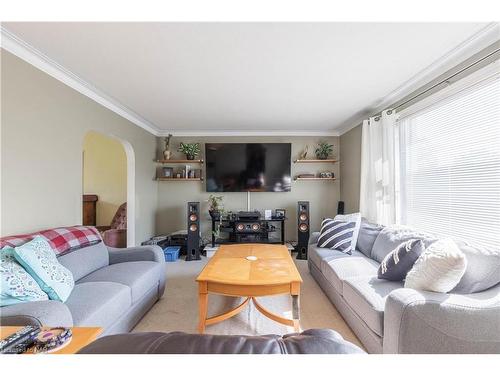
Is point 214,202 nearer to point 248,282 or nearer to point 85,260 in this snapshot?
point 85,260

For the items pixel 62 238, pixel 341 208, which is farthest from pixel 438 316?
pixel 341 208

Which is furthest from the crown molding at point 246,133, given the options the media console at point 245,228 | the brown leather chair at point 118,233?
the brown leather chair at point 118,233

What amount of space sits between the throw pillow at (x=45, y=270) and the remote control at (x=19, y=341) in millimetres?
492

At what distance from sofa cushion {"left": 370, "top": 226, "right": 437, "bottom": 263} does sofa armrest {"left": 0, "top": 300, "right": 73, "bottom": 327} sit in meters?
2.64

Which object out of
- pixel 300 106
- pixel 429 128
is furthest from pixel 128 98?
pixel 429 128

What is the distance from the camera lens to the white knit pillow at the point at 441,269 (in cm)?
129

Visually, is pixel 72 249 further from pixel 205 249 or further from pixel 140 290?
pixel 205 249

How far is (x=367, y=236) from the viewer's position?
2.75m

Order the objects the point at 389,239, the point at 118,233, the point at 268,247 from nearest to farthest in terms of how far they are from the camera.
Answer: the point at 389,239 → the point at 268,247 → the point at 118,233

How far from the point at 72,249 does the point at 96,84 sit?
1.82 metres

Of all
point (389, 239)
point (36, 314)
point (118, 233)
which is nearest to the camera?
point (36, 314)

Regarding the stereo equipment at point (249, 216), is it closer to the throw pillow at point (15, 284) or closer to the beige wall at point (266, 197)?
the beige wall at point (266, 197)

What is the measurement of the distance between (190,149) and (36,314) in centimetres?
358

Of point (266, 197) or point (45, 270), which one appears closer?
point (45, 270)
